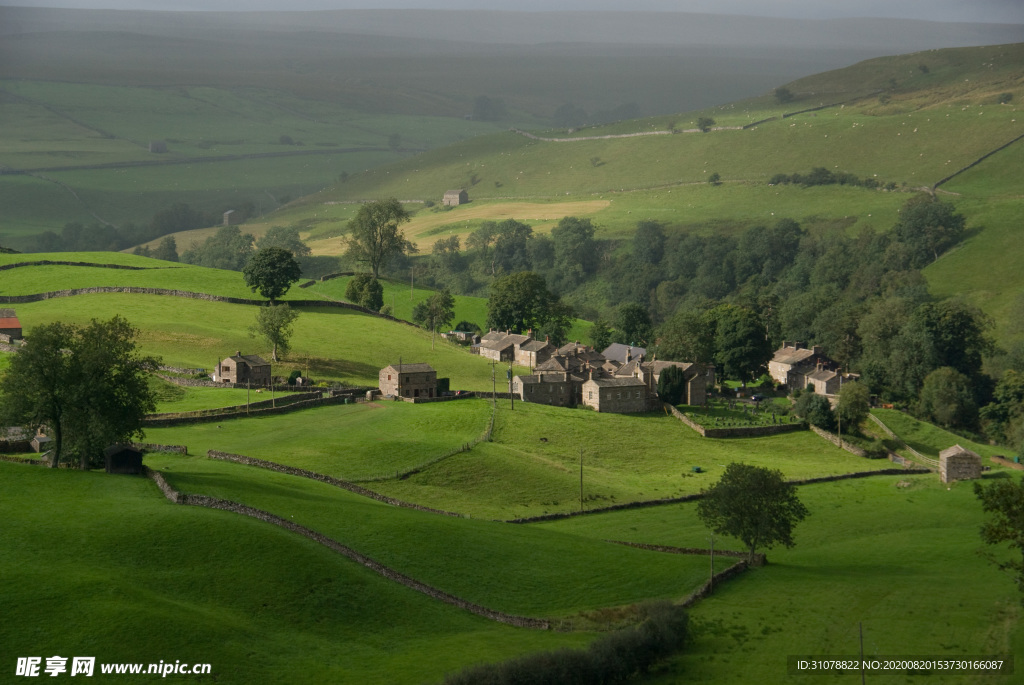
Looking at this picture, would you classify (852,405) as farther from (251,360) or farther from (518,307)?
(251,360)

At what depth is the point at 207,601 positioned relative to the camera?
136ft

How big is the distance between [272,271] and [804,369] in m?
63.1

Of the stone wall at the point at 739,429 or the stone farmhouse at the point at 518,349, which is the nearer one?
the stone wall at the point at 739,429

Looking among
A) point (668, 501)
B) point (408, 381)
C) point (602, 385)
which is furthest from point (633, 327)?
point (668, 501)

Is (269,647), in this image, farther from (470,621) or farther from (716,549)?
(716,549)

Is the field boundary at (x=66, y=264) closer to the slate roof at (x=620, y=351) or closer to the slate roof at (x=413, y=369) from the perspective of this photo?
the slate roof at (x=413, y=369)

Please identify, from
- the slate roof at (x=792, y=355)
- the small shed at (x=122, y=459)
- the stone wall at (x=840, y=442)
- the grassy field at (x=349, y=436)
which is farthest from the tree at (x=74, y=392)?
the slate roof at (x=792, y=355)

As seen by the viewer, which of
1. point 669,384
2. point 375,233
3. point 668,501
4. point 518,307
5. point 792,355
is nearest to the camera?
point 668,501

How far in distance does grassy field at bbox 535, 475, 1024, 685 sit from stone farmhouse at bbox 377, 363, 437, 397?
30.3 metres

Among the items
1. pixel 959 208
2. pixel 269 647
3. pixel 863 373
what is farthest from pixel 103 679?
pixel 959 208

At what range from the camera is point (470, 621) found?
4575cm

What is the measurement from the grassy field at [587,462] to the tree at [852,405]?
4.37 meters

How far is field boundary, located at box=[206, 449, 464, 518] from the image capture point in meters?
65.8

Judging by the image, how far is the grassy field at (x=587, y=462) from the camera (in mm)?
71438
